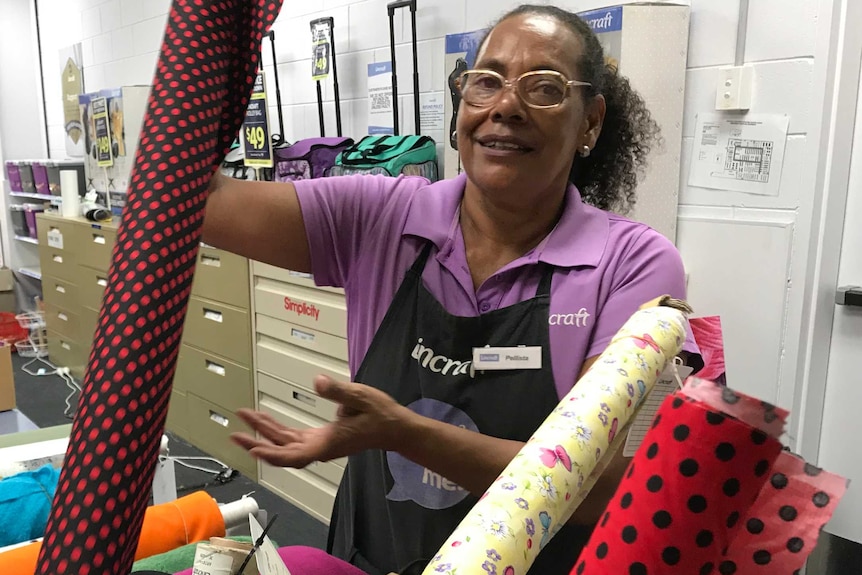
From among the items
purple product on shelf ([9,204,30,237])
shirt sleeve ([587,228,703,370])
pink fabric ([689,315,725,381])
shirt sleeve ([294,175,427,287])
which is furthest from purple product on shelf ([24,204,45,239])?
pink fabric ([689,315,725,381])

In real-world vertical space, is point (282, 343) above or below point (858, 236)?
below

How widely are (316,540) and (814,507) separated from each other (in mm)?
2698

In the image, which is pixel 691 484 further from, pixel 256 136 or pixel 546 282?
pixel 256 136

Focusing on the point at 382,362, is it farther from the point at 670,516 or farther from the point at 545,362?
the point at 670,516

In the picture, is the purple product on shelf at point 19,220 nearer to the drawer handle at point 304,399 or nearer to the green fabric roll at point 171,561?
the drawer handle at point 304,399

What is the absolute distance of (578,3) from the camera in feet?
7.12

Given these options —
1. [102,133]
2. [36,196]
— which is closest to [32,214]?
[36,196]

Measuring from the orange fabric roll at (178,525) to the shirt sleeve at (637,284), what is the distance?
691 millimetres

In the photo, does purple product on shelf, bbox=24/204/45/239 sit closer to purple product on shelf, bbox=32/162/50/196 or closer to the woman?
purple product on shelf, bbox=32/162/50/196

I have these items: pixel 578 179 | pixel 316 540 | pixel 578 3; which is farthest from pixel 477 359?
pixel 316 540

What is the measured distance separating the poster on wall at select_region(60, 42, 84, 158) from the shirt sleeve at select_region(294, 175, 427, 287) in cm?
468

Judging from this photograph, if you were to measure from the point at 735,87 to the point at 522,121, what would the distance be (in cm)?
118

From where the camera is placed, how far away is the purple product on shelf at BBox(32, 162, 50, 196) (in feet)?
16.4

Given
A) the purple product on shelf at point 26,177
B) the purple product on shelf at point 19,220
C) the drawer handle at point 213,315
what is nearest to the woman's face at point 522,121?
the drawer handle at point 213,315
